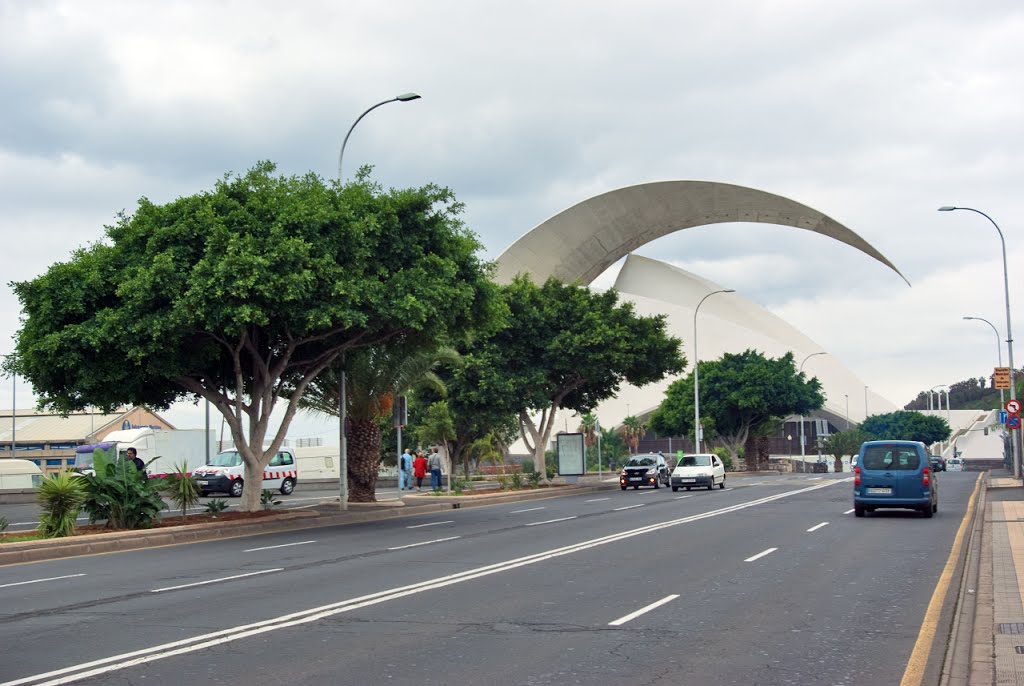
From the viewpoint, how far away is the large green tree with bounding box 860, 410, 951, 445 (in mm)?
103188

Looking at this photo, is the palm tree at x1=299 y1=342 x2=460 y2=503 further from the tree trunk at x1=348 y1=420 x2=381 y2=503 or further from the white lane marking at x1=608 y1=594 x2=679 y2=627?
the white lane marking at x1=608 y1=594 x2=679 y2=627

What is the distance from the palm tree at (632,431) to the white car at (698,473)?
180ft

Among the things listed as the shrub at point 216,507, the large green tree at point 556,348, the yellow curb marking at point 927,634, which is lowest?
the yellow curb marking at point 927,634

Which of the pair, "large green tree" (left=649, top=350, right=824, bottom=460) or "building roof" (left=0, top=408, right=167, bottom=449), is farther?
"building roof" (left=0, top=408, right=167, bottom=449)

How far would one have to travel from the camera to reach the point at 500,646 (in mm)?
8445

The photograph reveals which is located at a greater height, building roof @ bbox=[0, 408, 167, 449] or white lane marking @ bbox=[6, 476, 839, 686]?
building roof @ bbox=[0, 408, 167, 449]

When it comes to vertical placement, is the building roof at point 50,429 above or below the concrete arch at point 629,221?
below

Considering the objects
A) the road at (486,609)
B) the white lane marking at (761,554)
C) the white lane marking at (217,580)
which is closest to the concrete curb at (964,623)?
the road at (486,609)

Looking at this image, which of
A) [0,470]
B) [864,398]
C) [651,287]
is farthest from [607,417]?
[0,470]

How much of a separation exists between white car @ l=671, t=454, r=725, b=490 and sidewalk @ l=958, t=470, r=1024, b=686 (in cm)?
2068

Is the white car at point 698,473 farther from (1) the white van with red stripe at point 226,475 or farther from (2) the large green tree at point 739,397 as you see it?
(2) the large green tree at point 739,397

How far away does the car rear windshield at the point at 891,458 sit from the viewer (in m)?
22.6

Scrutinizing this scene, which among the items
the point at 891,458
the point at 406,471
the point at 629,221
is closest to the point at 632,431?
the point at 629,221

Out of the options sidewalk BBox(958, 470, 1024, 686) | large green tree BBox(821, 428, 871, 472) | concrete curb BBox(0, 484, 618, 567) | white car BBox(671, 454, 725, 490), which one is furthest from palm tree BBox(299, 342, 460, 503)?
large green tree BBox(821, 428, 871, 472)
